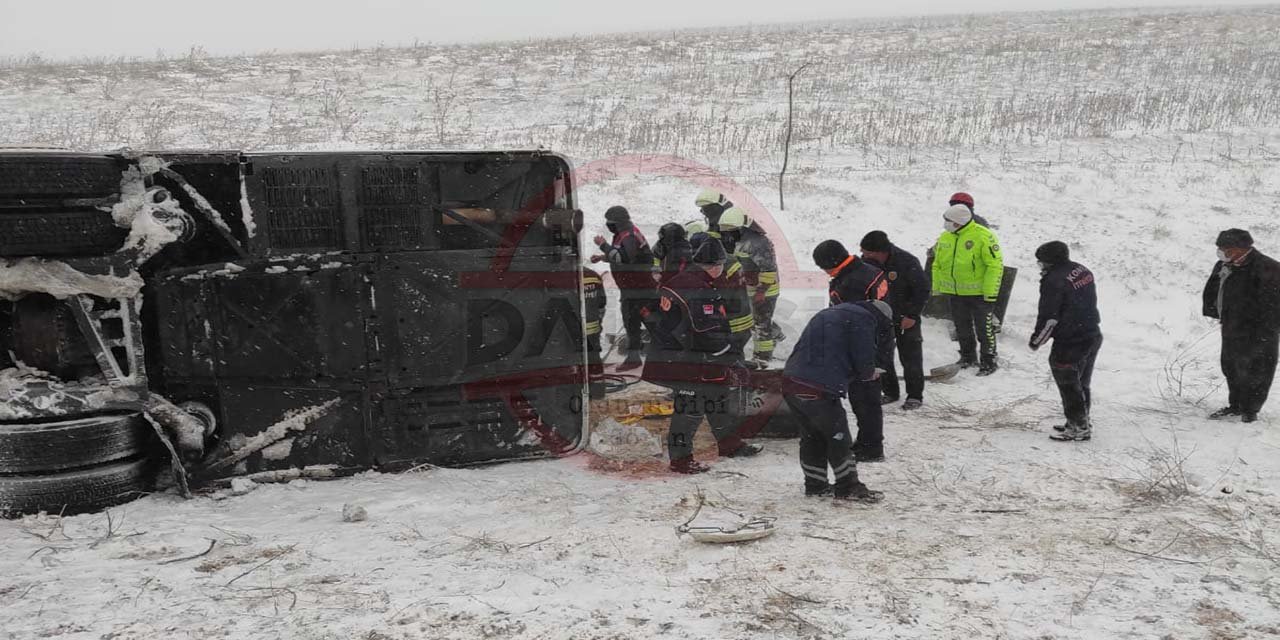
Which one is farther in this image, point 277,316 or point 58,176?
point 277,316

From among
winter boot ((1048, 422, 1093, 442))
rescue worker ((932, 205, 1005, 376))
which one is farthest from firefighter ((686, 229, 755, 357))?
rescue worker ((932, 205, 1005, 376))

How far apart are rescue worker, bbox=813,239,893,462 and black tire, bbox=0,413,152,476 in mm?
4655

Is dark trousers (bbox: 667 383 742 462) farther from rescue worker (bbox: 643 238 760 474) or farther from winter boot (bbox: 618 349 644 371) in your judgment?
winter boot (bbox: 618 349 644 371)

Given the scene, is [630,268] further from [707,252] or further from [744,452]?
[744,452]

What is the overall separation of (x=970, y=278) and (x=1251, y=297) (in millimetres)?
2273

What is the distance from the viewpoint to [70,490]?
14.9 ft

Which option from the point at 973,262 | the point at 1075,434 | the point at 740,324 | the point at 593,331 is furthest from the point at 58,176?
the point at 973,262

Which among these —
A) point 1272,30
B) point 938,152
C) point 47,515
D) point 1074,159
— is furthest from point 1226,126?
point 47,515

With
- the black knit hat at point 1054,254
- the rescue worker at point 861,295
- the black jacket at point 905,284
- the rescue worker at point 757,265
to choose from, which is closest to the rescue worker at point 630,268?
the rescue worker at point 757,265

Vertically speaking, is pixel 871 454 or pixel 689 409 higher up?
pixel 689 409

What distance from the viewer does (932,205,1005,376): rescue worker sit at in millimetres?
7996

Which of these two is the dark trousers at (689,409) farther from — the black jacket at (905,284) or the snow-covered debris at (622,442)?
the black jacket at (905,284)

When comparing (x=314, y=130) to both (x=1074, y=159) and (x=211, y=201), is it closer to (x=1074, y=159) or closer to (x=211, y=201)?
(x=211, y=201)

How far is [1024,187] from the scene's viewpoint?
12.9 meters
